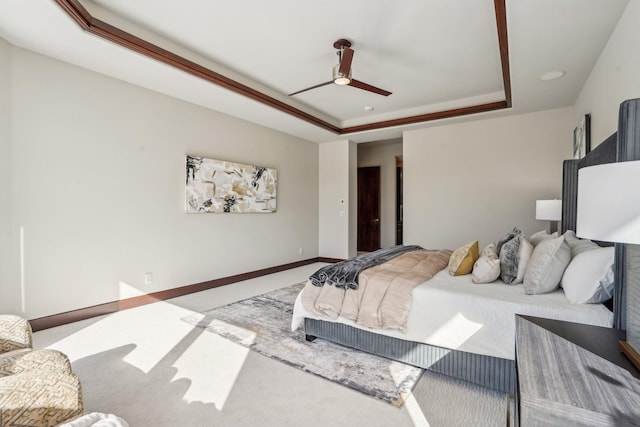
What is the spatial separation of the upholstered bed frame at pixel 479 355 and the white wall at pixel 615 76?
375 millimetres

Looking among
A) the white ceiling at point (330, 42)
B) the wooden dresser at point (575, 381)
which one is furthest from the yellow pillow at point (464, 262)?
the white ceiling at point (330, 42)

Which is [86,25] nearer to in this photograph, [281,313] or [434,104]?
[281,313]

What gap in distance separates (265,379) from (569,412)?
1756mm

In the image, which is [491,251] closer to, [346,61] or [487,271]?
[487,271]

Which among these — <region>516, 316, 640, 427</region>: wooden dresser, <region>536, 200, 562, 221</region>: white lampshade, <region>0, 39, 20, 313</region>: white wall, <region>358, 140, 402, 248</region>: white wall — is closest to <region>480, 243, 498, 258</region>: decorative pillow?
<region>516, 316, 640, 427</region>: wooden dresser

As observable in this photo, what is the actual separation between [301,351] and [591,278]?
77.4 inches

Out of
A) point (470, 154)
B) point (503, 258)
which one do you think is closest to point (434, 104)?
point (470, 154)

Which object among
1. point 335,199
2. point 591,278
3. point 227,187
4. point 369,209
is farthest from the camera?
point 369,209

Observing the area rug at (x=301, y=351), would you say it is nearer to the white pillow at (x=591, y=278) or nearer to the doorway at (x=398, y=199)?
the white pillow at (x=591, y=278)

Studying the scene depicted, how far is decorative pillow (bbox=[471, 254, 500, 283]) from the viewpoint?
224 cm

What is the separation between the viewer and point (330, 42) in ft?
10.2

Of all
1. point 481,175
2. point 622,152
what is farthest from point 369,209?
point 622,152

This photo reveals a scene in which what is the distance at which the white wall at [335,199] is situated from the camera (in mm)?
6301

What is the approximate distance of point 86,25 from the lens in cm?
245
